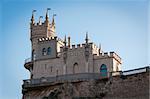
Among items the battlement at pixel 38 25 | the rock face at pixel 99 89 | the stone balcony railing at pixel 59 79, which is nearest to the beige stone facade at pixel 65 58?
the battlement at pixel 38 25

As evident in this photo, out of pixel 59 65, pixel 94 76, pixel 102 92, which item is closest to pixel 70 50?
pixel 59 65

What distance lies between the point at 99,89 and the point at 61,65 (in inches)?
367

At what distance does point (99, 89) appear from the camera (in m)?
51.9

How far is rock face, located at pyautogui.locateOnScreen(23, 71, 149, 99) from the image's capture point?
1944 inches

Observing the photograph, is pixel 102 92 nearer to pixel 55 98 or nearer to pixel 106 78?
pixel 106 78

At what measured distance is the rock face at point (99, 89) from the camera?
49375mm

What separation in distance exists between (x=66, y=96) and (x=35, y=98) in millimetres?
A: 4009

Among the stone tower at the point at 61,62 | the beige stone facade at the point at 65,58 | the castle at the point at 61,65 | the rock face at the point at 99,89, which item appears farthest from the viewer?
the beige stone facade at the point at 65,58

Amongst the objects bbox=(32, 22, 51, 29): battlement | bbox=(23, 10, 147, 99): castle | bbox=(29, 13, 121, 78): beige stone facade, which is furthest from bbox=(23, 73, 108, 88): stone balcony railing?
bbox=(32, 22, 51, 29): battlement

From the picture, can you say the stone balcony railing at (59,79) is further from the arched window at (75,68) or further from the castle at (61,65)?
the arched window at (75,68)

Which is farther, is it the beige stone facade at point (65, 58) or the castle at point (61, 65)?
the beige stone facade at point (65, 58)

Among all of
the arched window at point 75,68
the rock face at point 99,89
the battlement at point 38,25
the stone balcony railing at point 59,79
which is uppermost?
the battlement at point 38,25

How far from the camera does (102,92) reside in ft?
169

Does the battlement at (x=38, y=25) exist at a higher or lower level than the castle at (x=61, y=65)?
higher
